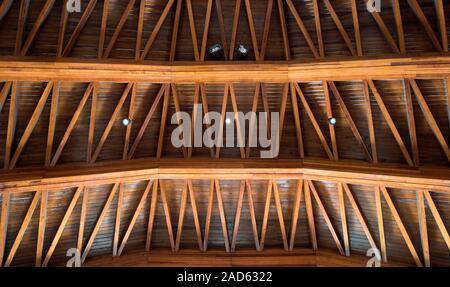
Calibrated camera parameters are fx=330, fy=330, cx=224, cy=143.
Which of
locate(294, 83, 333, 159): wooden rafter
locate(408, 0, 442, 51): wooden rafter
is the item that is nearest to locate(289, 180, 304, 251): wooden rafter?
locate(294, 83, 333, 159): wooden rafter

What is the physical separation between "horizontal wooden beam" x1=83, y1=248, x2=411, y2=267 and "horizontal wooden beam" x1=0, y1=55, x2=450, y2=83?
570cm

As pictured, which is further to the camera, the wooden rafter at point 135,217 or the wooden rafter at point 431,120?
the wooden rafter at point 135,217

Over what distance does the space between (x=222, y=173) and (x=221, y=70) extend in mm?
3003

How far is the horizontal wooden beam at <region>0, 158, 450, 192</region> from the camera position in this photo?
27.7 ft

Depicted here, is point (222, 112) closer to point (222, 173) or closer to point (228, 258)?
point (222, 173)

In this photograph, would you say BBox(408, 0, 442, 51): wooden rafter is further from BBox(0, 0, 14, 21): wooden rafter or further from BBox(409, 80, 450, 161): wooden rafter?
BBox(0, 0, 14, 21): wooden rafter

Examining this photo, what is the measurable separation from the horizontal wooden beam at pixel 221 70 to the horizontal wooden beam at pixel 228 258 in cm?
570

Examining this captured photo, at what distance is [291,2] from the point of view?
9.38 m

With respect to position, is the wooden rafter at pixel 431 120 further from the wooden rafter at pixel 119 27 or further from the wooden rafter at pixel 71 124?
the wooden rafter at pixel 71 124

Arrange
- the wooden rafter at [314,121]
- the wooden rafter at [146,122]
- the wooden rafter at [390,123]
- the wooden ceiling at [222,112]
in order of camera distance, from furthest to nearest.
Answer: the wooden rafter at [146,122] < the wooden rafter at [314,121] < the wooden rafter at [390,123] < the wooden ceiling at [222,112]

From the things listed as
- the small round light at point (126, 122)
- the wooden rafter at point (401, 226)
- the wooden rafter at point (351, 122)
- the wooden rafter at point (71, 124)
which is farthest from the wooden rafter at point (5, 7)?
the wooden rafter at point (401, 226)

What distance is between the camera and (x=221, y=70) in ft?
30.2

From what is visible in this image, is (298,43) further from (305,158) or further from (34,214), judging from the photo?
(34,214)

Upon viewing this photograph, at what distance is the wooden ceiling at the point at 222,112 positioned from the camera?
8633 millimetres
